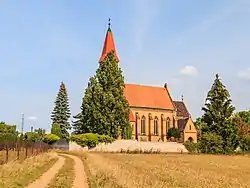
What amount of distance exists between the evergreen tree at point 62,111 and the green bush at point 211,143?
121ft

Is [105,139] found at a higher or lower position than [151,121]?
lower

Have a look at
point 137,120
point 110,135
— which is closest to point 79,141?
point 110,135

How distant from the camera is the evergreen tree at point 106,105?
69125 mm

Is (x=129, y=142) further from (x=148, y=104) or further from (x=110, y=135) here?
(x=148, y=104)

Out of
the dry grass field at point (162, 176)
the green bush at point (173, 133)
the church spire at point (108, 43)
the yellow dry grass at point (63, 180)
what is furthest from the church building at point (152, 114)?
the yellow dry grass at point (63, 180)

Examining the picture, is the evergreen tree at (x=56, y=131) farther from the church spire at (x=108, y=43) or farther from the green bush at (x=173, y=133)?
the green bush at (x=173, y=133)

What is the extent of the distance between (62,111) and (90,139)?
33598 mm

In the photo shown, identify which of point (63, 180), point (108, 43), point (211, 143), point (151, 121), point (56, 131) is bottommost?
point (63, 180)

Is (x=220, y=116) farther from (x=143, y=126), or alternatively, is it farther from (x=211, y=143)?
(x=143, y=126)

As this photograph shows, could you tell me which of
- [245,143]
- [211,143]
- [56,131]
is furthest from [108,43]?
[245,143]

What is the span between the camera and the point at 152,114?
93.8 metres

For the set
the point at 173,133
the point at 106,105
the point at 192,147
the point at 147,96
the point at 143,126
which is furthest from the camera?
the point at 147,96

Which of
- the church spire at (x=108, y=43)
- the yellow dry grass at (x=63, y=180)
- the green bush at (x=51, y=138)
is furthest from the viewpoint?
the church spire at (x=108, y=43)

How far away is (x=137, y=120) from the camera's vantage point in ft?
295
